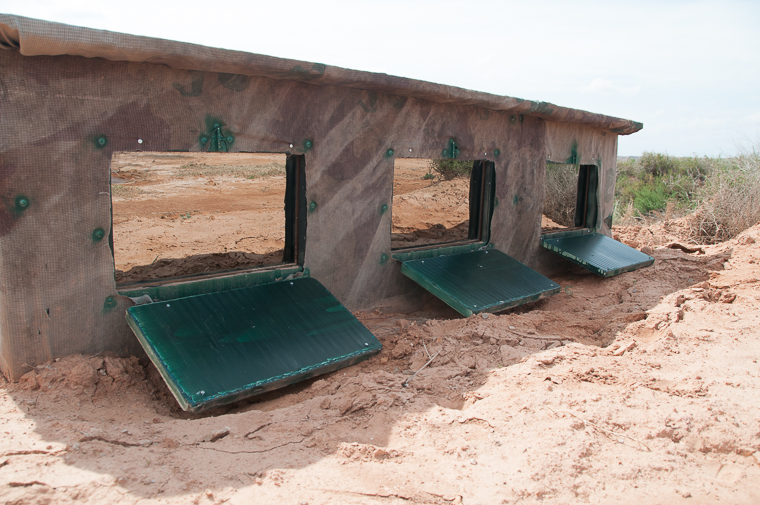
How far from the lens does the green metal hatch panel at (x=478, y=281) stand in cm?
478

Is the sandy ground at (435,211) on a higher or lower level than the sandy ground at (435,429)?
higher

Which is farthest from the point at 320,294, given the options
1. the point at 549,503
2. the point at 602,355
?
the point at 549,503

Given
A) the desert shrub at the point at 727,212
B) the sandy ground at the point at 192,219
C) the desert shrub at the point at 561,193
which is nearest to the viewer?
the sandy ground at the point at 192,219

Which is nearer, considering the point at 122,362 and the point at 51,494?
the point at 51,494

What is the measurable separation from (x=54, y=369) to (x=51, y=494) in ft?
4.08

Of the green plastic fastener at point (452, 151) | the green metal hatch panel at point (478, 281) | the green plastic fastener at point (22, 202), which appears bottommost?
the green metal hatch panel at point (478, 281)

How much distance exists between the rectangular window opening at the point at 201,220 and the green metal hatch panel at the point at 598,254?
346 centimetres

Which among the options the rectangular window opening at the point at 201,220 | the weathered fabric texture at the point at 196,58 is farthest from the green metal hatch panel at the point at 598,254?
the rectangular window opening at the point at 201,220

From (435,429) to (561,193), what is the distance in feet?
34.2

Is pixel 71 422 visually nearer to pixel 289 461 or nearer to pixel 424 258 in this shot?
pixel 289 461

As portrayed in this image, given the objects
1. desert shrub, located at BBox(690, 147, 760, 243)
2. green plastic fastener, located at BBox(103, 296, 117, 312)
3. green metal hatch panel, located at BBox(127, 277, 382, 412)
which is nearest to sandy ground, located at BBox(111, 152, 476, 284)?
green plastic fastener, located at BBox(103, 296, 117, 312)

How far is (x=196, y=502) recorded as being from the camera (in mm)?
2191

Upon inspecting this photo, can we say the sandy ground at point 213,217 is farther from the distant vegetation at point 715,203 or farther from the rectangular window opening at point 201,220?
the distant vegetation at point 715,203

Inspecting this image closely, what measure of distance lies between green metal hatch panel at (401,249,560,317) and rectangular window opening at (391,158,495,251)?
327 millimetres
